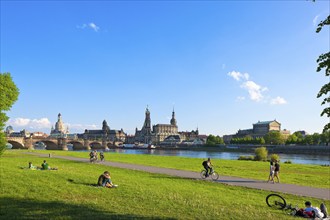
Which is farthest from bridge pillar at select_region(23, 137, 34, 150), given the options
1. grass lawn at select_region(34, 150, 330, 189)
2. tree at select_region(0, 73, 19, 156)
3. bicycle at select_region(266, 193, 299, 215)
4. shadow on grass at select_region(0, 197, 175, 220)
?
bicycle at select_region(266, 193, 299, 215)

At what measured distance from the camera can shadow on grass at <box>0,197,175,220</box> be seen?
12.4 meters

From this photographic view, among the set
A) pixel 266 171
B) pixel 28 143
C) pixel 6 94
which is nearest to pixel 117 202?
pixel 266 171

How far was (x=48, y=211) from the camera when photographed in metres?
13.2

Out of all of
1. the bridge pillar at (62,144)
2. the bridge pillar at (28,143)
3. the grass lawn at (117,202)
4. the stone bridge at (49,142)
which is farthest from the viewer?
the bridge pillar at (62,144)

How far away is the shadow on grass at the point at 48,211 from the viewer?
12375 millimetres

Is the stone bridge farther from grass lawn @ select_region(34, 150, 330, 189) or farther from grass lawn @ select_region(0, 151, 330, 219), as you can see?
grass lawn @ select_region(0, 151, 330, 219)

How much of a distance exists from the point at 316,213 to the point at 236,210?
3410 millimetres

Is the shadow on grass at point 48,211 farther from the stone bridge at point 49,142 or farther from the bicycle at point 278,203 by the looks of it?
the stone bridge at point 49,142

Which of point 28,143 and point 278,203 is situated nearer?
point 278,203

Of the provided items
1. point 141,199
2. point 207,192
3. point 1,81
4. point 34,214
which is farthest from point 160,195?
point 1,81

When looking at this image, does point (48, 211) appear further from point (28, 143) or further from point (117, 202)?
point (28, 143)

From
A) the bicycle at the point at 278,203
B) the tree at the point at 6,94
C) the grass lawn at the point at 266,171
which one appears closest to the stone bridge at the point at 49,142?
the tree at the point at 6,94

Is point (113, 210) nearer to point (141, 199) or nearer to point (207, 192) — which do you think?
point (141, 199)

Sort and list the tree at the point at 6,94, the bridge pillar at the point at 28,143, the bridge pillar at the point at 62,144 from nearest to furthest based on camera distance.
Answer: the tree at the point at 6,94
the bridge pillar at the point at 28,143
the bridge pillar at the point at 62,144
